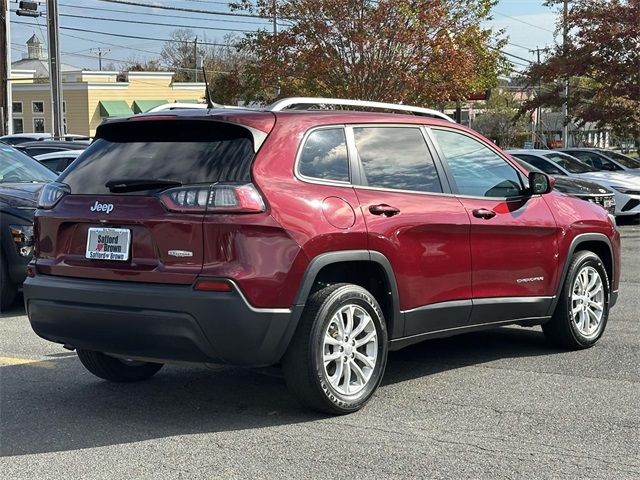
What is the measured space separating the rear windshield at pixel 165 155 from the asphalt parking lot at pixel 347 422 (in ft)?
4.53

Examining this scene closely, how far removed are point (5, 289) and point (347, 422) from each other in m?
4.94

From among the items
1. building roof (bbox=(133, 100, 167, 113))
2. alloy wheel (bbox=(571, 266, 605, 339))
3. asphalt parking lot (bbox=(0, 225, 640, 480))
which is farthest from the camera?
building roof (bbox=(133, 100, 167, 113))

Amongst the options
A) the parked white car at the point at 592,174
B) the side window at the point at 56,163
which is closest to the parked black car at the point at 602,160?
the parked white car at the point at 592,174

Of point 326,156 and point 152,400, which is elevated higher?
point 326,156

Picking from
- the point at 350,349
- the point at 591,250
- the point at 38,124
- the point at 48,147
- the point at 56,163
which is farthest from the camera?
the point at 38,124

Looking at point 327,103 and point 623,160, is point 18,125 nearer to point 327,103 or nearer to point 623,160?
point 623,160

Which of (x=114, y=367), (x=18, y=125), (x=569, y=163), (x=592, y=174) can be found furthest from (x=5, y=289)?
(x=18, y=125)

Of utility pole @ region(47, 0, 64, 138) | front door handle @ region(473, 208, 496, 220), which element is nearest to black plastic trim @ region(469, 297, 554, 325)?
front door handle @ region(473, 208, 496, 220)

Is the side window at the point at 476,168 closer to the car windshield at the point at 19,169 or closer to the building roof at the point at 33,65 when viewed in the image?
the car windshield at the point at 19,169

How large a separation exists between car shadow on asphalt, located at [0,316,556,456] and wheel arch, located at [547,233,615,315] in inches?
22.8

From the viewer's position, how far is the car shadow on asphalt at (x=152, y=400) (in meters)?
4.89

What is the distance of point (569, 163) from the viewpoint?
1903cm

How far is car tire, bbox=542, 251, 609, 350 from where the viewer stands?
6.70 meters

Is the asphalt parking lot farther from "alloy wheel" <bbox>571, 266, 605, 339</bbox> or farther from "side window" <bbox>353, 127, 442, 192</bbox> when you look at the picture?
"side window" <bbox>353, 127, 442, 192</bbox>
